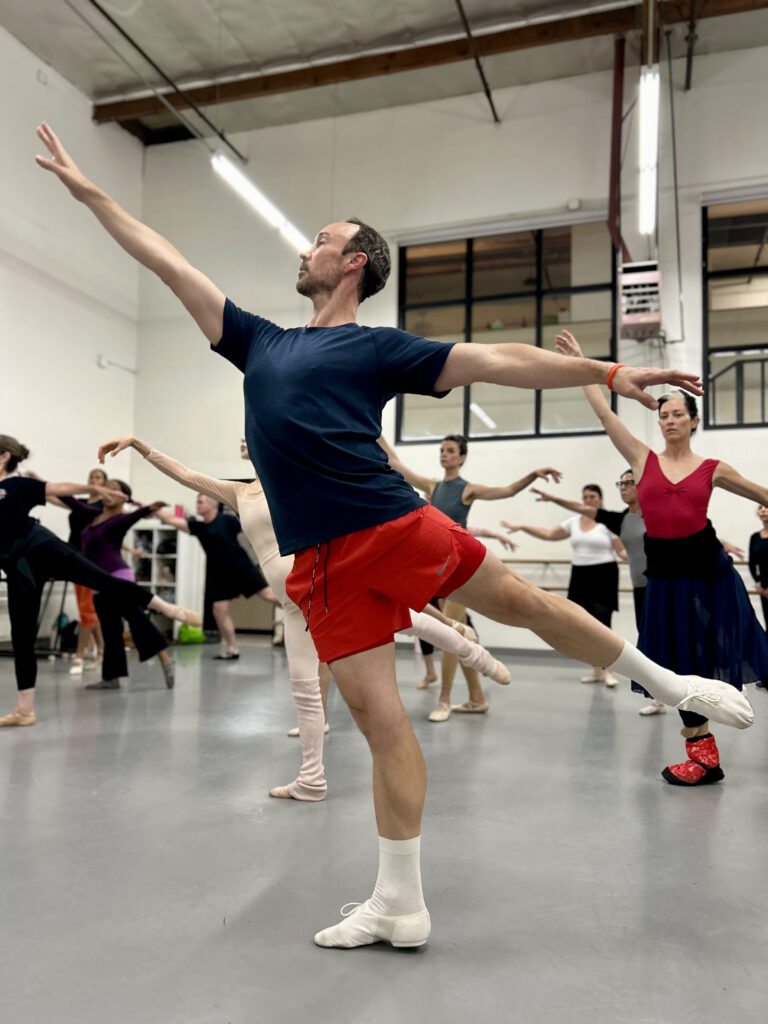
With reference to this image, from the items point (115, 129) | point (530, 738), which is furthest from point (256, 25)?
point (530, 738)

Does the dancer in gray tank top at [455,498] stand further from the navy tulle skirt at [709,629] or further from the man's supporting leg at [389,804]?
the man's supporting leg at [389,804]

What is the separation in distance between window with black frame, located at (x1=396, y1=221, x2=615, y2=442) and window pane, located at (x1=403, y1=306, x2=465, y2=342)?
0.06m

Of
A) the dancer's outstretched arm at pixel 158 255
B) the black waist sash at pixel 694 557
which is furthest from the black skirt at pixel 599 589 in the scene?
the dancer's outstretched arm at pixel 158 255

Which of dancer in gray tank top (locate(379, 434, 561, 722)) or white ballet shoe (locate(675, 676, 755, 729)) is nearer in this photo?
white ballet shoe (locate(675, 676, 755, 729))

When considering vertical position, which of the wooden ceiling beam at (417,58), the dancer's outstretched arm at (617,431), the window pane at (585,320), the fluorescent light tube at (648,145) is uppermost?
the wooden ceiling beam at (417,58)

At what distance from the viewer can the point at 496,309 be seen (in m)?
12.8

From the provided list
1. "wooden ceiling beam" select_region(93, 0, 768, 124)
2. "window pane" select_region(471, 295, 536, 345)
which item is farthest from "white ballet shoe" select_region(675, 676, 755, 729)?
"window pane" select_region(471, 295, 536, 345)

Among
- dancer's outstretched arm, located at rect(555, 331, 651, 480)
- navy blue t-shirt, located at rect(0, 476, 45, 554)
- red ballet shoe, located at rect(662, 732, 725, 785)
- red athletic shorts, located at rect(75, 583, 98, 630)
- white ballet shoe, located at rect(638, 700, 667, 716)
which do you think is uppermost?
dancer's outstretched arm, located at rect(555, 331, 651, 480)

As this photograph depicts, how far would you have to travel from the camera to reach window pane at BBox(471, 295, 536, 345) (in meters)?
11.2

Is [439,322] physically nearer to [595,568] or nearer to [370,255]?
[595,568]

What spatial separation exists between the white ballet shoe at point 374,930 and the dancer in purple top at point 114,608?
10.7 ft

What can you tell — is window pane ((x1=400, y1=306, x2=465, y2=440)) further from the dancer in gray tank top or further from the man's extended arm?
Answer: the man's extended arm

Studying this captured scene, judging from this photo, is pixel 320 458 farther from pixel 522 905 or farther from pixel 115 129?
pixel 115 129

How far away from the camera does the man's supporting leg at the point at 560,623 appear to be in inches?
67.1
